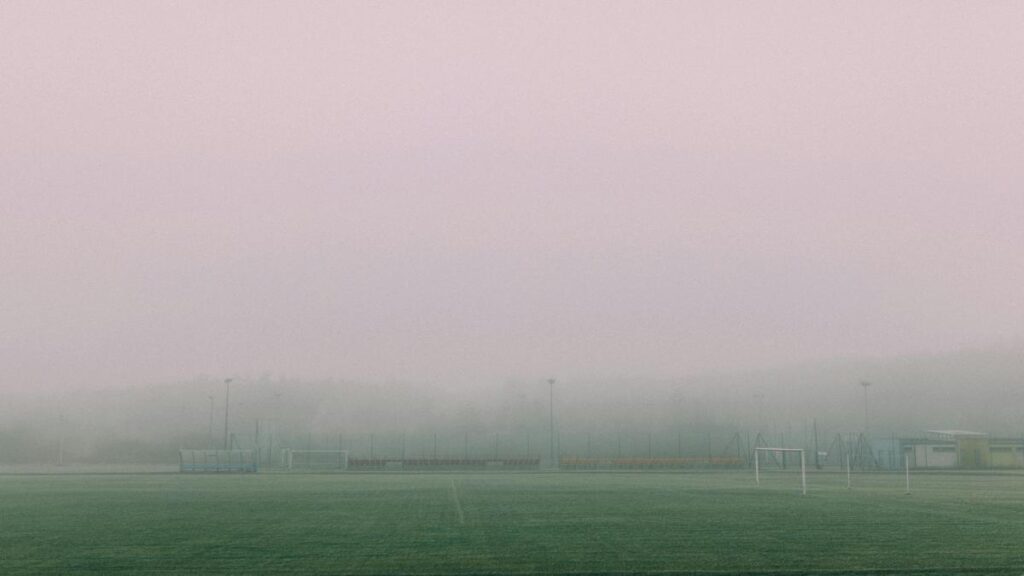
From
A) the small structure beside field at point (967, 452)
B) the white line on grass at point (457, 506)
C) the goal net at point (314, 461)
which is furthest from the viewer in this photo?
the goal net at point (314, 461)

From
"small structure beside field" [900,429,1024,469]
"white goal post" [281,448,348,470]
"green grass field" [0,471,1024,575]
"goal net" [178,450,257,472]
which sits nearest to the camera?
"green grass field" [0,471,1024,575]

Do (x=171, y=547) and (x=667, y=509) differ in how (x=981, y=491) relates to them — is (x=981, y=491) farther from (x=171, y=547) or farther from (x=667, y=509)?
(x=171, y=547)

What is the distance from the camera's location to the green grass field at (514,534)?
56.4 feet

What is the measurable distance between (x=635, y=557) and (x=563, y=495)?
20.5 meters

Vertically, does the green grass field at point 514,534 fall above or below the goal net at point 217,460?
above

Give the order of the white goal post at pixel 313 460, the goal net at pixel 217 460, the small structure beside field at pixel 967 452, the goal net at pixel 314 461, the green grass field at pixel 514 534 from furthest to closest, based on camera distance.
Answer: the goal net at pixel 314 461, the white goal post at pixel 313 460, the small structure beside field at pixel 967 452, the goal net at pixel 217 460, the green grass field at pixel 514 534

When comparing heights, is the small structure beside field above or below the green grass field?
below

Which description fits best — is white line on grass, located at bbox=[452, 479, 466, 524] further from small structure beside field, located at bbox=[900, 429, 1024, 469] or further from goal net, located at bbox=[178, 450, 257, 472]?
small structure beside field, located at bbox=[900, 429, 1024, 469]

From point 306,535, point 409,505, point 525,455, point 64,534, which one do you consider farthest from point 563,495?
point 525,455

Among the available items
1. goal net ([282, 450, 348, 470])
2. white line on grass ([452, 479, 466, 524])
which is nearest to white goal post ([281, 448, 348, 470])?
goal net ([282, 450, 348, 470])

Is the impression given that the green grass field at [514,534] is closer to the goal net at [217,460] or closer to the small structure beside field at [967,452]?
the goal net at [217,460]

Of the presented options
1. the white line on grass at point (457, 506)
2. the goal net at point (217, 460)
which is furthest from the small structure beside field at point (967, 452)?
the white line on grass at point (457, 506)

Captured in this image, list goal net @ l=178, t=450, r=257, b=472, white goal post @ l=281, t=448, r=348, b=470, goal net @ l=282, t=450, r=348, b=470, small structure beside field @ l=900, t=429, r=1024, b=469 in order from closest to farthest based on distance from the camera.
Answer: goal net @ l=178, t=450, r=257, b=472
small structure beside field @ l=900, t=429, r=1024, b=469
white goal post @ l=281, t=448, r=348, b=470
goal net @ l=282, t=450, r=348, b=470

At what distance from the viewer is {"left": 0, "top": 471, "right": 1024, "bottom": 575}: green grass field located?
17.2 metres
